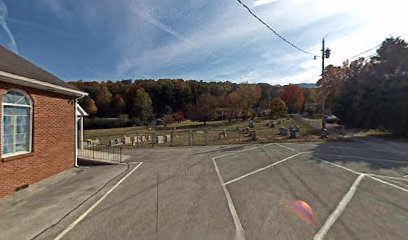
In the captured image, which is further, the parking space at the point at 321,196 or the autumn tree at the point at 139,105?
the autumn tree at the point at 139,105

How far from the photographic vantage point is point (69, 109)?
40.7ft

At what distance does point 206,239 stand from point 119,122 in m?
69.2

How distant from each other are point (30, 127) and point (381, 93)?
2986 cm

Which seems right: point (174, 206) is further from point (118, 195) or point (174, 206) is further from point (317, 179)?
point (317, 179)

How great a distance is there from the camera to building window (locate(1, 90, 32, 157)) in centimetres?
840

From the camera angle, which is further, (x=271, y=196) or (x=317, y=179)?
(x=317, y=179)

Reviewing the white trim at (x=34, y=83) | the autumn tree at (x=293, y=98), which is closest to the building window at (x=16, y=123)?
the white trim at (x=34, y=83)

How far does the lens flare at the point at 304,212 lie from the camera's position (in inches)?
218

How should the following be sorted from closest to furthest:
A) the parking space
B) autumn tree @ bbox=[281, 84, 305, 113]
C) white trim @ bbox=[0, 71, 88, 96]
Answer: the parking space, white trim @ bbox=[0, 71, 88, 96], autumn tree @ bbox=[281, 84, 305, 113]

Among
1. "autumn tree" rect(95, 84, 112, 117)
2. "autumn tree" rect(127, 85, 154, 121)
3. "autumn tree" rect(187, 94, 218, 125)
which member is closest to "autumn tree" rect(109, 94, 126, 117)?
"autumn tree" rect(95, 84, 112, 117)

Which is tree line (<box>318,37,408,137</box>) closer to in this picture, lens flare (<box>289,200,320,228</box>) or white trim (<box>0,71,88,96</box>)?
lens flare (<box>289,200,320,228</box>)

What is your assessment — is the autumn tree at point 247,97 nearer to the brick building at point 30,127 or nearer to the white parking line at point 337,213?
the brick building at point 30,127

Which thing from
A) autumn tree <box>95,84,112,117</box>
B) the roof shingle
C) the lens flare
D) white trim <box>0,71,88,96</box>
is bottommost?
the lens flare

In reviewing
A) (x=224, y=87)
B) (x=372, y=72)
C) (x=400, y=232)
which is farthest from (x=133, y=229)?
(x=224, y=87)
